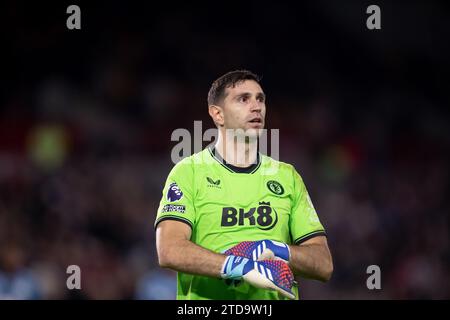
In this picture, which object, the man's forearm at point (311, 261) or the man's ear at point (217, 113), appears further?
the man's ear at point (217, 113)

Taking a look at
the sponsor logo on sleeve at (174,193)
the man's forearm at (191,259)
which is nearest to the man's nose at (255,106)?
the sponsor logo on sleeve at (174,193)

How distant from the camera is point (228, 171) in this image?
514 centimetres

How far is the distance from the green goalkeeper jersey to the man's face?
0.28m

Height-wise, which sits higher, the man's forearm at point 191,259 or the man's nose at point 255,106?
the man's nose at point 255,106

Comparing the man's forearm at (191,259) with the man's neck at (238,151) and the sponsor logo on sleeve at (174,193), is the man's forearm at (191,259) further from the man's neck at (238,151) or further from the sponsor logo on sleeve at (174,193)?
the man's neck at (238,151)

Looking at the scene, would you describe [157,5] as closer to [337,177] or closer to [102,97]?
[102,97]

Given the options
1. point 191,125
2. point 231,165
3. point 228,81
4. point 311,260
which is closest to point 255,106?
point 228,81

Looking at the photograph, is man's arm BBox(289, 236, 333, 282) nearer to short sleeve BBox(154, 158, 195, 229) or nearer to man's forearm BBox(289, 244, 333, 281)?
man's forearm BBox(289, 244, 333, 281)

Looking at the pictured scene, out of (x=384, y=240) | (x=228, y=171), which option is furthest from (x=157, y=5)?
(x=228, y=171)

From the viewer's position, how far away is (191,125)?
12.9m

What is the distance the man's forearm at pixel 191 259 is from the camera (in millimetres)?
4500

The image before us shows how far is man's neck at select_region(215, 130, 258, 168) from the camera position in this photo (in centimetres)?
521

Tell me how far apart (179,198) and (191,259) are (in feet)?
1.62

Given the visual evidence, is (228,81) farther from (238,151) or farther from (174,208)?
(174,208)
